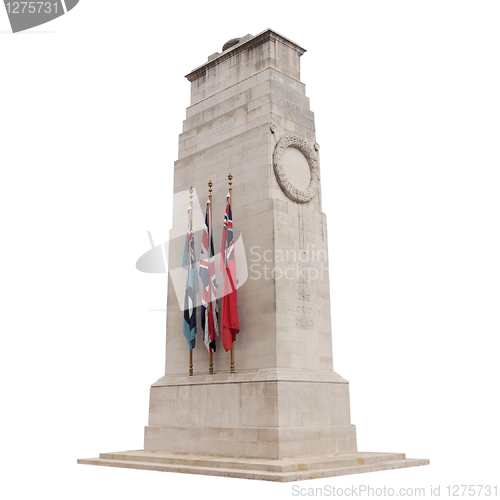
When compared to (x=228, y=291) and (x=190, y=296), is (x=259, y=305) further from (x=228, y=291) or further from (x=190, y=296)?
(x=190, y=296)

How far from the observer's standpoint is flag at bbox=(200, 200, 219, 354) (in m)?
15.8

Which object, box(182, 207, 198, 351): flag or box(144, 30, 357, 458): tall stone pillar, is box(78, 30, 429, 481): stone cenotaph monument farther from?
box(182, 207, 198, 351): flag

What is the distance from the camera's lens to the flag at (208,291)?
15781mm

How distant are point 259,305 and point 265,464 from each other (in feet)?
13.0

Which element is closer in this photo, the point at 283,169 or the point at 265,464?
the point at 265,464

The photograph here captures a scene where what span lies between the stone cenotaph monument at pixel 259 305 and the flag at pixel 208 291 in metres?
0.48

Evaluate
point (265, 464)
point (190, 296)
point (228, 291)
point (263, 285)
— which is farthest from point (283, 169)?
point (265, 464)

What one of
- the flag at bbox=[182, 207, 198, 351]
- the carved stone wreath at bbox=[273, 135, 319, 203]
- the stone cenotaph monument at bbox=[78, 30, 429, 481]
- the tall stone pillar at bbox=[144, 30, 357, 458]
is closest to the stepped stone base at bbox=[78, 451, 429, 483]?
the stone cenotaph monument at bbox=[78, 30, 429, 481]

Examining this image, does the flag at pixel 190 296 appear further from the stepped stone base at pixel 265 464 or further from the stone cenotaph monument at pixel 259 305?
the stepped stone base at pixel 265 464

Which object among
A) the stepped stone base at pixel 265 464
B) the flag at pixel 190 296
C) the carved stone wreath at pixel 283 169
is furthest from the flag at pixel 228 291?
the stepped stone base at pixel 265 464

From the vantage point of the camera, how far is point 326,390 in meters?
15.4

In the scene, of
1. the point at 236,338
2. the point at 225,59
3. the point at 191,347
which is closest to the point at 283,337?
the point at 236,338

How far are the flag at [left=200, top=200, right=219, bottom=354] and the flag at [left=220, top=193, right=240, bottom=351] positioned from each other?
0.42 metres

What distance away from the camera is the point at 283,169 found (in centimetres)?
1630
